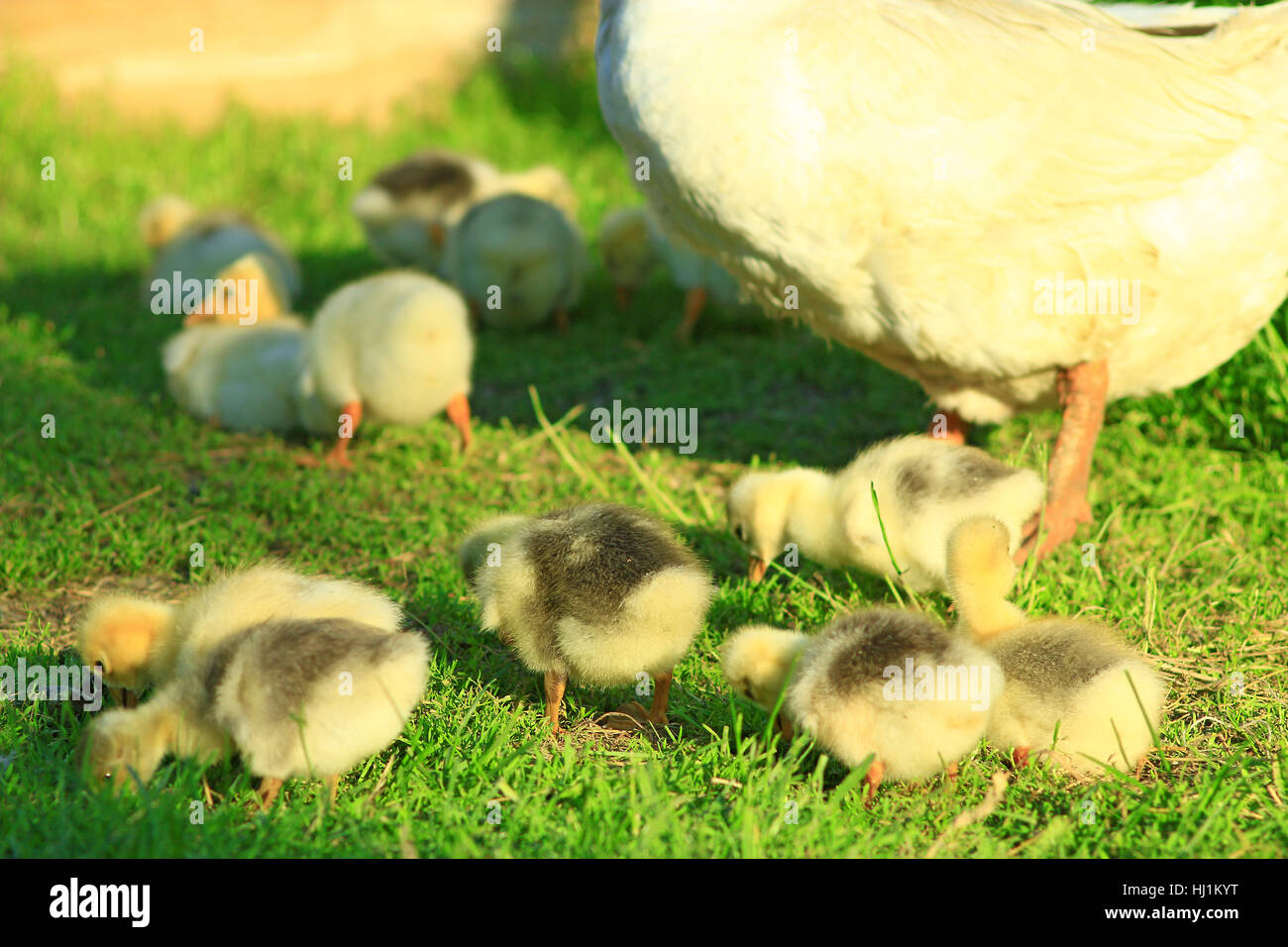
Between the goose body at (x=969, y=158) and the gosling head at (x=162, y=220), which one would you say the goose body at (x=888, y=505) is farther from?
the gosling head at (x=162, y=220)

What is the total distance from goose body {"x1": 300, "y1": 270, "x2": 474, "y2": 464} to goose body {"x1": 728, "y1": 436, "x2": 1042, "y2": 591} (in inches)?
70.9

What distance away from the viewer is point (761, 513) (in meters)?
4.35

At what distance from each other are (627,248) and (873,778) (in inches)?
199

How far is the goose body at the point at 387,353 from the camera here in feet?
18.1

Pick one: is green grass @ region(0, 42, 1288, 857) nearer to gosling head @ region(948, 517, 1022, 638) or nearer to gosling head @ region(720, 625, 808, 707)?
gosling head @ region(720, 625, 808, 707)

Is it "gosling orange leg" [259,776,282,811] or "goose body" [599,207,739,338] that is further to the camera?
"goose body" [599,207,739,338]

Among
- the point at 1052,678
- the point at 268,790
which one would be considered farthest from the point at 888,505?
the point at 268,790

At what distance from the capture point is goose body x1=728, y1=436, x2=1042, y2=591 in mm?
4012

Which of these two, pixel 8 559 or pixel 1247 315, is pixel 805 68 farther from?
pixel 8 559

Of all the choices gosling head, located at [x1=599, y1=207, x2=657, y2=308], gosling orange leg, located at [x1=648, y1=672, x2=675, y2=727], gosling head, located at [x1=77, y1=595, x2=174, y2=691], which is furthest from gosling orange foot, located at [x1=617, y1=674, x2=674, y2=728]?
gosling head, located at [x1=599, y1=207, x2=657, y2=308]

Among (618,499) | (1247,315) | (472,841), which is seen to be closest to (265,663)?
(472,841)

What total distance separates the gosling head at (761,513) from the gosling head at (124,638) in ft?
6.31

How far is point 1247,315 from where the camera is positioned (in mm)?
4793
